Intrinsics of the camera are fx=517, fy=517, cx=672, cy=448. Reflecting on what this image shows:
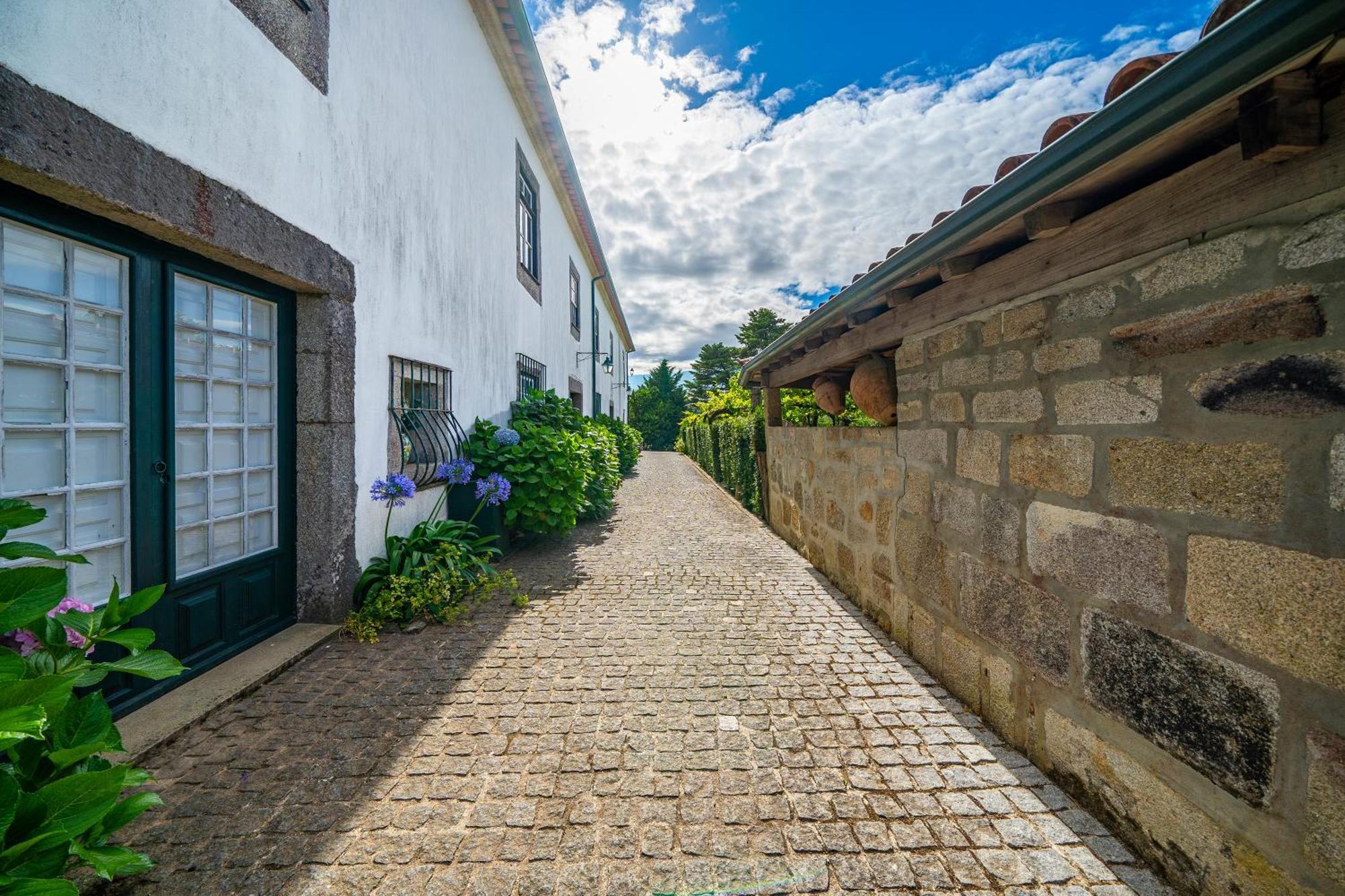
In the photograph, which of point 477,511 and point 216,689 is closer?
point 216,689

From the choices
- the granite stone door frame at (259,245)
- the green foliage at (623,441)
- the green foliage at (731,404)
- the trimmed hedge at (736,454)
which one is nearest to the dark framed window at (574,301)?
the green foliage at (623,441)

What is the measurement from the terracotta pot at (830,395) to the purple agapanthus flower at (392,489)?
12.2ft

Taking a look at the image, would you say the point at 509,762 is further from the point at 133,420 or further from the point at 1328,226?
the point at 1328,226

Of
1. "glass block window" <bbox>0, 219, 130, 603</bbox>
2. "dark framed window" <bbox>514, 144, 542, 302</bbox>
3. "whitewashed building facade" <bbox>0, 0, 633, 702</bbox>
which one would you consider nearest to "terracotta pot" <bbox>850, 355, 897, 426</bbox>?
"whitewashed building facade" <bbox>0, 0, 633, 702</bbox>

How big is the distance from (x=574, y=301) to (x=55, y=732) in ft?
34.1

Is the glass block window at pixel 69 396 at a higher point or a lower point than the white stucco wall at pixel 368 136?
lower

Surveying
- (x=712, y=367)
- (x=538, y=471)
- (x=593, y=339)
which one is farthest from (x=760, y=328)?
(x=538, y=471)

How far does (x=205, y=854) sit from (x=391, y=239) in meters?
3.59

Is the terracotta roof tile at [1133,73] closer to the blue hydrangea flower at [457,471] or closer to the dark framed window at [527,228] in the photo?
the blue hydrangea flower at [457,471]

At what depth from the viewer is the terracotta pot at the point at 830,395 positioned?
503cm

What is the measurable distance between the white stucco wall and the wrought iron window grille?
116mm

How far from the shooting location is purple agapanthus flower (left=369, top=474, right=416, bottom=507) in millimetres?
3439

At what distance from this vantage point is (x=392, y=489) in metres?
3.50

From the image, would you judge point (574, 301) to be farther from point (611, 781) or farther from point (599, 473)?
point (611, 781)
